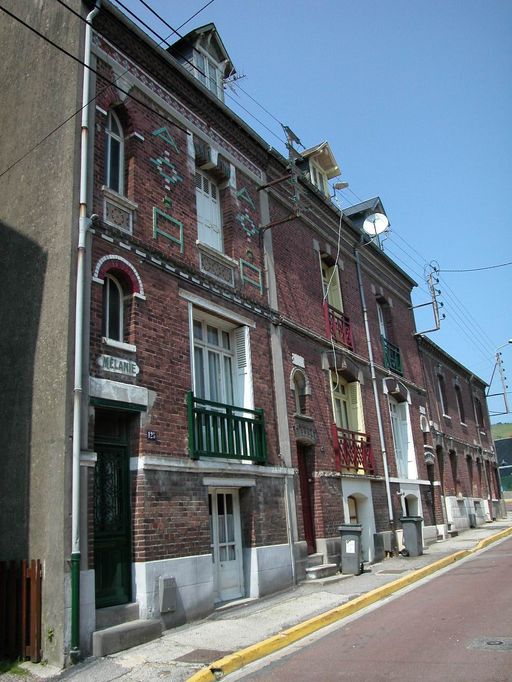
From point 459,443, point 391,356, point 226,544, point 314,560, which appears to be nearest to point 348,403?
point 391,356

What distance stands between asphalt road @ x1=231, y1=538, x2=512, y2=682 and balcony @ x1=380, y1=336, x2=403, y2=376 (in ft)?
33.7

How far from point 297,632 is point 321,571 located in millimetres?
4823

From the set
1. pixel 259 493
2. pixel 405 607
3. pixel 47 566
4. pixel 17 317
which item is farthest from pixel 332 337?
pixel 47 566

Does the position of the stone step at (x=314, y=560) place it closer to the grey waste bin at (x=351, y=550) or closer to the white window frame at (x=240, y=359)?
the grey waste bin at (x=351, y=550)

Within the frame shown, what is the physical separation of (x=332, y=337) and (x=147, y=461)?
28.0ft

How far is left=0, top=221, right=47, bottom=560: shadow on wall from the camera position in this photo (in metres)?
8.65

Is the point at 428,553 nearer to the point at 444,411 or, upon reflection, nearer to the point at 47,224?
the point at 444,411

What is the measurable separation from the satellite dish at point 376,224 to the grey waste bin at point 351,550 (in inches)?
451

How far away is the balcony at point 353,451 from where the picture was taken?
51.1 ft

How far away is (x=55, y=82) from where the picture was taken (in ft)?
35.1

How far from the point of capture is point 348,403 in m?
17.8

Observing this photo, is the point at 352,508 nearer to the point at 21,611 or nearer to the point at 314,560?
the point at 314,560

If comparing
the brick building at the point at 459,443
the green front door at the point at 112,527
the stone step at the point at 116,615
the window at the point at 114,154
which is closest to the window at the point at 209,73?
the window at the point at 114,154

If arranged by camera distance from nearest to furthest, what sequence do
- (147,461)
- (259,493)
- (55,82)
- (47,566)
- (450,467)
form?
(47,566), (147,461), (55,82), (259,493), (450,467)
